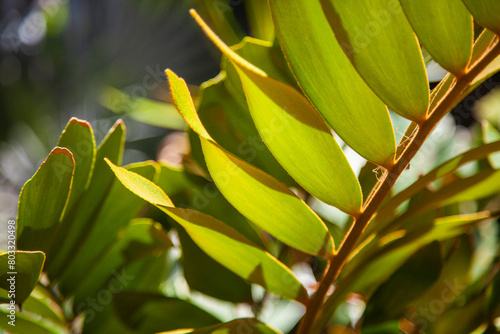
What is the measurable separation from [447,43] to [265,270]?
180 millimetres

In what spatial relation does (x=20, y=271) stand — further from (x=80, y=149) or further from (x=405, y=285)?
(x=405, y=285)

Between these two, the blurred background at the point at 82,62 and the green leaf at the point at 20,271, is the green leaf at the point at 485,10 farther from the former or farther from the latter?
the blurred background at the point at 82,62

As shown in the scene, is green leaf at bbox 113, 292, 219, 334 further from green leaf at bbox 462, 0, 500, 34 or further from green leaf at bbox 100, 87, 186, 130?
green leaf at bbox 100, 87, 186, 130

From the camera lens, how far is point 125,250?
15.3 inches

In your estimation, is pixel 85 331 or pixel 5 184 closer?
pixel 85 331

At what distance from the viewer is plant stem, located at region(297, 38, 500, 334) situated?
24 cm

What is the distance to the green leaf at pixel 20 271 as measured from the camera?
0.86 ft

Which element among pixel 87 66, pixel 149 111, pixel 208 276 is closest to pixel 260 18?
pixel 149 111

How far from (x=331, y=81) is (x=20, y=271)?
0.21 m

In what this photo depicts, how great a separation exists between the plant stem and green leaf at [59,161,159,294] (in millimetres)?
156

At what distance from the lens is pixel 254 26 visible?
0.71 m

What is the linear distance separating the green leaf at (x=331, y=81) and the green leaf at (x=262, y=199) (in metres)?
0.05

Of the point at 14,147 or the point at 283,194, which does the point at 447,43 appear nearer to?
the point at 283,194

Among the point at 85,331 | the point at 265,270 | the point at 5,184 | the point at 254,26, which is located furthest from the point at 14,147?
the point at 265,270
